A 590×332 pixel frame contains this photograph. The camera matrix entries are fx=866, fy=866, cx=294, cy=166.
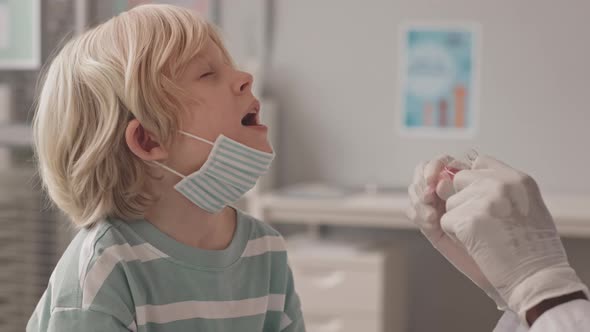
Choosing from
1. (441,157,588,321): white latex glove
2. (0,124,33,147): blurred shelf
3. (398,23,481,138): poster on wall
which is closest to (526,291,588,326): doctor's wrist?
(441,157,588,321): white latex glove

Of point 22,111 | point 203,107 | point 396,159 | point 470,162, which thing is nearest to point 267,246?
point 203,107

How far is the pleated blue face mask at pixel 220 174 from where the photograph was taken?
3.93 ft

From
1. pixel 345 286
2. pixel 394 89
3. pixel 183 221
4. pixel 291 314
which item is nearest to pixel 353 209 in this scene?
pixel 345 286

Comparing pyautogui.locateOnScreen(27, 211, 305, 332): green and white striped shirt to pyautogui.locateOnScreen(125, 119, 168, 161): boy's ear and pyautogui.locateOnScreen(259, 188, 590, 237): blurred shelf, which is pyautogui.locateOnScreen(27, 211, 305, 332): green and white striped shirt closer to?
pyautogui.locateOnScreen(125, 119, 168, 161): boy's ear

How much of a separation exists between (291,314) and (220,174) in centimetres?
25

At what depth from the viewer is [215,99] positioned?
1191 mm

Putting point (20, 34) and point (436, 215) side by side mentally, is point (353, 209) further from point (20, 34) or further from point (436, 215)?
point (436, 215)

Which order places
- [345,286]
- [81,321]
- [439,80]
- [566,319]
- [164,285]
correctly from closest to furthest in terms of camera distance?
[566,319], [81,321], [164,285], [345,286], [439,80]

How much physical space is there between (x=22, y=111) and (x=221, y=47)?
150cm

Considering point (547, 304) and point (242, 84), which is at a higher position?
point (242, 84)

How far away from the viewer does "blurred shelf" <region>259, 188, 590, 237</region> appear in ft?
8.23

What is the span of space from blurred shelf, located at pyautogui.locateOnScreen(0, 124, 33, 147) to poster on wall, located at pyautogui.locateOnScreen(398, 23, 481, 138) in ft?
4.08

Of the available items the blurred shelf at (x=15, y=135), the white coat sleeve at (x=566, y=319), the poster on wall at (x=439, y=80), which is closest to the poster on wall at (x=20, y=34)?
the blurred shelf at (x=15, y=135)

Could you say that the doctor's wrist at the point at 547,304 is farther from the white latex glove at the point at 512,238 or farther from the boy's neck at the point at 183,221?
the boy's neck at the point at 183,221
